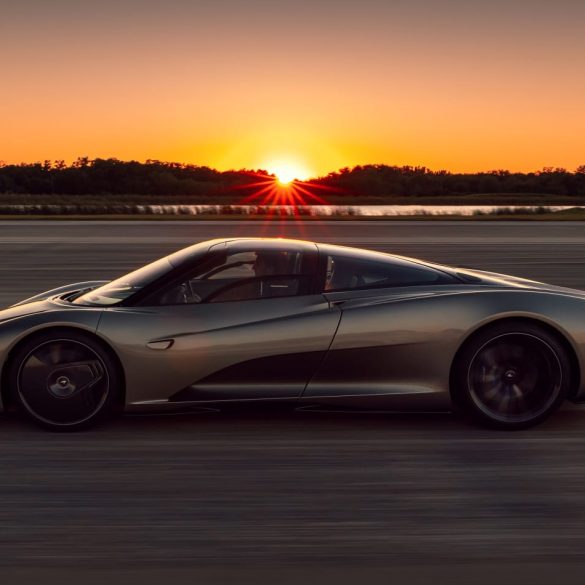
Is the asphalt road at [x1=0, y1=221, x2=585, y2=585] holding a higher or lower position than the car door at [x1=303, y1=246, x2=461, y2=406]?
lower

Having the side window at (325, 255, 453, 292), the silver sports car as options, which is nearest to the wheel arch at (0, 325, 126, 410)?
the silver sports car

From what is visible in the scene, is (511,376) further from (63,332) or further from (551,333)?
(63,332)

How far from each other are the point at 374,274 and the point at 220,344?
1053 mm

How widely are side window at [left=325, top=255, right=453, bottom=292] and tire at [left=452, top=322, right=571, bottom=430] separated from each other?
51 centimetres

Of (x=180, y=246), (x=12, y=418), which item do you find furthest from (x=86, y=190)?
(x=12, y=418)

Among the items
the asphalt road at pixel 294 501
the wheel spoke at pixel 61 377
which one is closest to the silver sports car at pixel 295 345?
the wheel spoke at pixel 61 377

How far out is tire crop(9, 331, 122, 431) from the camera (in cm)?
530

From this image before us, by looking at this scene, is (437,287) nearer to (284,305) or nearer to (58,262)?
(284,305)

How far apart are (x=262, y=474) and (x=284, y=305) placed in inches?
44.9

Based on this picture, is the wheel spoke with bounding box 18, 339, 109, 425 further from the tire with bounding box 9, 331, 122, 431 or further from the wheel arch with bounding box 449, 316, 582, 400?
the wheel arch with bounding box 449, 316, 582, 400

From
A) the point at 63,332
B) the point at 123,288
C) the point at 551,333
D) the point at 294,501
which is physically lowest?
the point at 294,501

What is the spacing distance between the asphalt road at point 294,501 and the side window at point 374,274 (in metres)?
0.86

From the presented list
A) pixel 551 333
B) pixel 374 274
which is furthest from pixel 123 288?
pixel 551 333

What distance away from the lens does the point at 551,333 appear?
5.54 m
